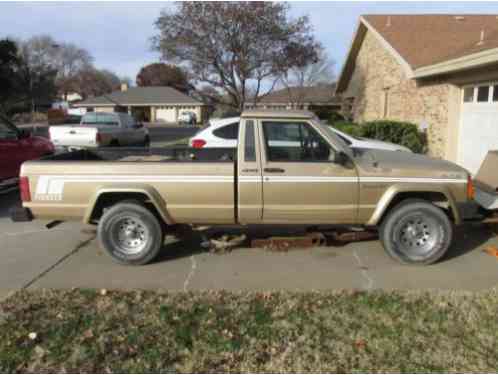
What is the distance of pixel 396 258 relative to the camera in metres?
4.88

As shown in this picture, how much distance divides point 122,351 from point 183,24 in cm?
1774

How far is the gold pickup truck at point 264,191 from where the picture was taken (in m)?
4.69

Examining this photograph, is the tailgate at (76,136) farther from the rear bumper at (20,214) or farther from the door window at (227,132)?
the rear bumper at (20,214)

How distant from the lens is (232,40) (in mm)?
18453

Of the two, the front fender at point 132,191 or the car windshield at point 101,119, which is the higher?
the car windshield at point 101,119

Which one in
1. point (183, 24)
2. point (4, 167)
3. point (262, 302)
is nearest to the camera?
point (262, 302)

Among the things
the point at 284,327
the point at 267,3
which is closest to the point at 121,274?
the point at 284,327

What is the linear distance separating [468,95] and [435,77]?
183 centimetres

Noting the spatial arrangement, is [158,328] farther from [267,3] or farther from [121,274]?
[267,3]

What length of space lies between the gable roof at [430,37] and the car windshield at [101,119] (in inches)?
434

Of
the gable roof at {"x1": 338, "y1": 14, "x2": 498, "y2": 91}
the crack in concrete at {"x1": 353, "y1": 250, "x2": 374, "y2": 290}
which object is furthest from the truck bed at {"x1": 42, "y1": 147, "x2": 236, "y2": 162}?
the gable roof at {"x1": 338, "y1": 14, "x2": 498, "y2": 91}

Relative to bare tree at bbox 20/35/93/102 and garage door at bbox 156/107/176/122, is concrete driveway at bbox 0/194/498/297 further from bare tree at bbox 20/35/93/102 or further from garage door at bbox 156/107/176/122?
bare tree at bbox 20/35/93/102

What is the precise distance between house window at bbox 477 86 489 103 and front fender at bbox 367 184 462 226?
6118 millimetres

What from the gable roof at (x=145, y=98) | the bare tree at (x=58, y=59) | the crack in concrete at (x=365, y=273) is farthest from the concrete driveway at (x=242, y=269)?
the bare tree at (x=58, y=59)
